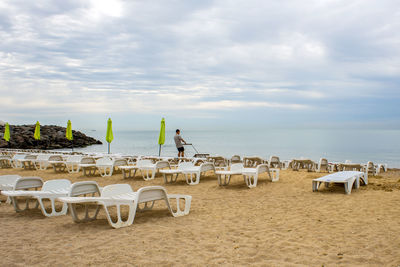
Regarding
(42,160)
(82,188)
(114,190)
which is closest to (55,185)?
(82,188)

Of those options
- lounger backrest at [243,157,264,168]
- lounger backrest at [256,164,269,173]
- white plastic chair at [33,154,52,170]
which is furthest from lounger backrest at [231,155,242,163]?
white plastic chair at [33,154,52,170]

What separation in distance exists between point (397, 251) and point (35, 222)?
4.61m

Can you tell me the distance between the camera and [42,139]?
4416 cm

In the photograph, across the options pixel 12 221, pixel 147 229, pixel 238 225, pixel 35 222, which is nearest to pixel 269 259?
pixel 238 225

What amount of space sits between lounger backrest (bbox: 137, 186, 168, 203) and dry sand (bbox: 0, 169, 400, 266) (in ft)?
1.05

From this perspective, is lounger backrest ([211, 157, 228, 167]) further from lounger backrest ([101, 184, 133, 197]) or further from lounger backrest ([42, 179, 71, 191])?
lounger backrest ([101, 184, 133, 197])

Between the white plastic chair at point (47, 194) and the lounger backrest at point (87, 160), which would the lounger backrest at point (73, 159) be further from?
the white plastic chair at point (47, 194)

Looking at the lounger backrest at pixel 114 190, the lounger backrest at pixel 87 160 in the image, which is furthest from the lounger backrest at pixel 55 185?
the lounger backrest at pixel 87 160

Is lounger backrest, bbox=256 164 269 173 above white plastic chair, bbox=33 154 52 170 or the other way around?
above

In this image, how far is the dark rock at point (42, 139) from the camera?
130ft

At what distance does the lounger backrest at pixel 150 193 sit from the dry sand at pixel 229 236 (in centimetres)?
32

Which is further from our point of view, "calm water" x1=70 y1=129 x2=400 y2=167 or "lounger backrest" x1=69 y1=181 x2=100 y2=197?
"calm water" x1=70 y1=129 x2=400 y2=167

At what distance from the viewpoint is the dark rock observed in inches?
1564

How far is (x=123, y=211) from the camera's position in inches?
212
